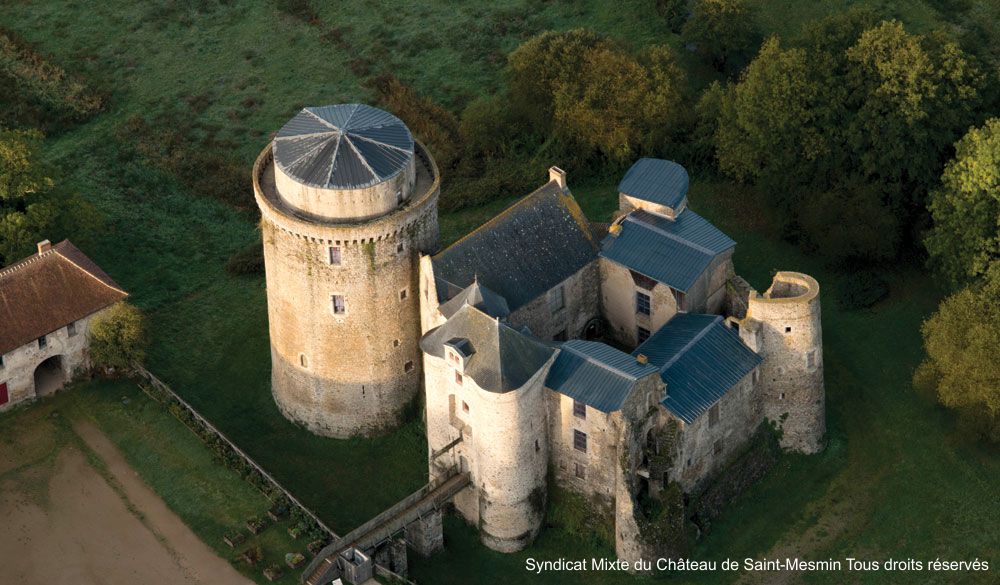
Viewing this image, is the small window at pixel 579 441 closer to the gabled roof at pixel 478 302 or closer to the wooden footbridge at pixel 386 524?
the wooden footbridge at pixel 386 524

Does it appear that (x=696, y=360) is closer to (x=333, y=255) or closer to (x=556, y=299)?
(x=556, y=299)

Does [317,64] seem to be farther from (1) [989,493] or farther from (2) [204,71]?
(1) [989,493]

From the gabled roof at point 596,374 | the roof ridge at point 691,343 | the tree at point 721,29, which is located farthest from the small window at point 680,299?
the tree at point 721,29

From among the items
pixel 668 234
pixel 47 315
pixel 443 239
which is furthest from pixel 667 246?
pixel 47 315

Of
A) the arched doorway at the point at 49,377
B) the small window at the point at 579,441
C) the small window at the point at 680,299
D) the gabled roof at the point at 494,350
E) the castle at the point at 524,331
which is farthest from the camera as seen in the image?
the arched doorway at the point at 49,377

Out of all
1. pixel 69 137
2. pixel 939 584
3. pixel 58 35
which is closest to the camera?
pixel 939 584

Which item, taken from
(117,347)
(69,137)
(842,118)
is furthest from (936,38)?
(69,137)
